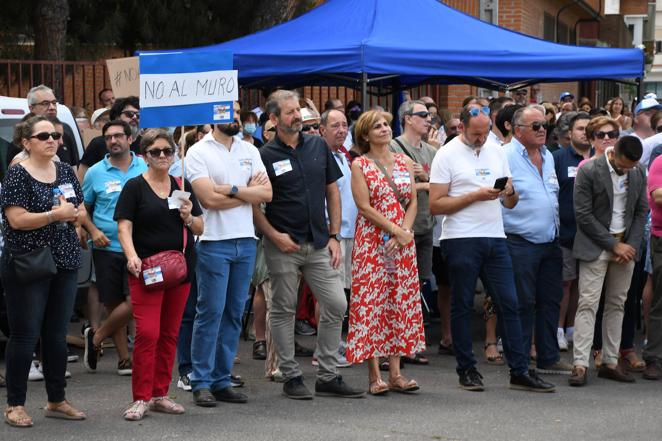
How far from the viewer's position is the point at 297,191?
8.22 m

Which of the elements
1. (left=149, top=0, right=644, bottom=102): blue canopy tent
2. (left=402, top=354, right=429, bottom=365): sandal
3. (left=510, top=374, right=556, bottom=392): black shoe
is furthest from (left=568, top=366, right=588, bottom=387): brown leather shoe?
(left=149, top=0, right=644, bottom=102): blue canopy tent

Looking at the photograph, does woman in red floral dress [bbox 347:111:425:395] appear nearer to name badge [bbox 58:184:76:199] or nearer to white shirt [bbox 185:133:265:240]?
white shirt [bbox 185:133:265:240]

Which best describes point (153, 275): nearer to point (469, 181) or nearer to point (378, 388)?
point (378, 388)

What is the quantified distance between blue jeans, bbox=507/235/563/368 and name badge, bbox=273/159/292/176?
1.84 metres

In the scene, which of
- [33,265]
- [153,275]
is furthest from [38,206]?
[153,275]

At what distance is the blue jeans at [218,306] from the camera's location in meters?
7.91

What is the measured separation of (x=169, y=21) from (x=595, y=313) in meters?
9.14

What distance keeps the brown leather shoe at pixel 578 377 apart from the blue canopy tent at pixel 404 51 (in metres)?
4.23

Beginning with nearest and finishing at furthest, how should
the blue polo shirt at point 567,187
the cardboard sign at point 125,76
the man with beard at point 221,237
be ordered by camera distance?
the man with beard at point 221,237 < the blue polo shirt at point 567,187 < the cardboard sign at point 125,76

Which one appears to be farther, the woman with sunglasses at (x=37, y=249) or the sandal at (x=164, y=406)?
the sandal at (x=164, y=406)

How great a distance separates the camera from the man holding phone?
8914 mm

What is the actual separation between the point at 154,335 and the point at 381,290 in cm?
175

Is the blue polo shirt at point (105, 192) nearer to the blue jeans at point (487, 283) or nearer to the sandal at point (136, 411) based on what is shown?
the sandal at point (136, 411)

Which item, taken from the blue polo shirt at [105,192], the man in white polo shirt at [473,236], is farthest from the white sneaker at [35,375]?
the man in white polo shirt at [473,236]
